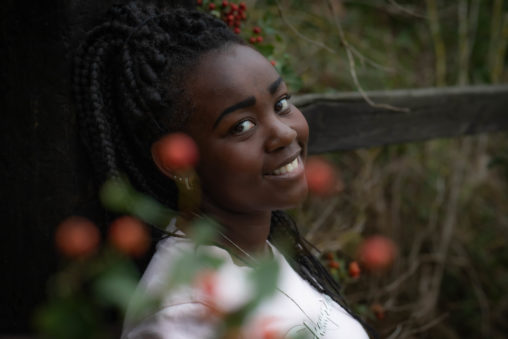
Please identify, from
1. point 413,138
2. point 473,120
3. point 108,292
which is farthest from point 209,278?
point 473,120

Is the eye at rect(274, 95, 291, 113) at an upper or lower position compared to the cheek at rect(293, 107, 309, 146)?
upper

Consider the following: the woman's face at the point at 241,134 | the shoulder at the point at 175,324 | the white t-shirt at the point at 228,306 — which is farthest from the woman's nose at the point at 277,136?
the shoulder at the point at 175,324

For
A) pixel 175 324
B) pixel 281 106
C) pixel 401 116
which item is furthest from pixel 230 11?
pixel 175 324

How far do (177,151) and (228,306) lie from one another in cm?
37

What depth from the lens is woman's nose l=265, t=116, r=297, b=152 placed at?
1.24m

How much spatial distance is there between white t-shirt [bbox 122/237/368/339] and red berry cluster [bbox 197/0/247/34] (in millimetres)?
666

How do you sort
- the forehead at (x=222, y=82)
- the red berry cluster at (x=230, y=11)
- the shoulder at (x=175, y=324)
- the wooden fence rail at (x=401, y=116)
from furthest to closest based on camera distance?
the wooden fence rail at (x=401, y=116), the red berry cluster at (x=230, y=11), the forehead at (x=222, y=82), the shoulder at (x=175, y=324)

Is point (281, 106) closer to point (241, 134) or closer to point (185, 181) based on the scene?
point (241, 134)

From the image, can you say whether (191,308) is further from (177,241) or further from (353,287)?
(353,287)

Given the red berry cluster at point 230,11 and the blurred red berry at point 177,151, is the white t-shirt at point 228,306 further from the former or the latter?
the red berry cluster at point 230,11

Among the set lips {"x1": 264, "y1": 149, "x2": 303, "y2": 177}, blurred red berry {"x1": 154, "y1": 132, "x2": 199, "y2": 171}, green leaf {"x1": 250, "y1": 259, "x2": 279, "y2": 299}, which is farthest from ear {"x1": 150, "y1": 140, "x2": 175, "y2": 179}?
green leaf {"x1": 250, "y1": 259, "x2": 279, "y2": 299}

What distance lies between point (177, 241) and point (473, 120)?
1.64 m

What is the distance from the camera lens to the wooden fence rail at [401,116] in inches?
74.7

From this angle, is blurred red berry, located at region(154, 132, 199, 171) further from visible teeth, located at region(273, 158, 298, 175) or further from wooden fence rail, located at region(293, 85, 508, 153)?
wooden fence rail, located at region(293, 85, 508, 153)
